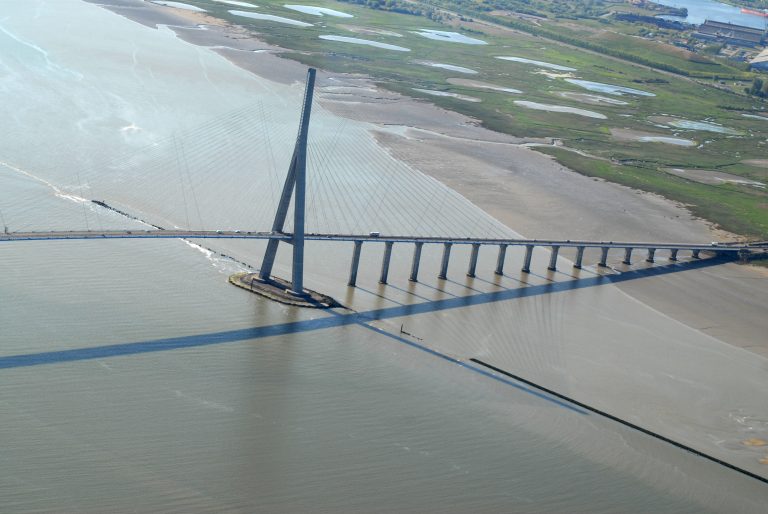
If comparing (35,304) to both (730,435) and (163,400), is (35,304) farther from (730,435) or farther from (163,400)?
(730,435)

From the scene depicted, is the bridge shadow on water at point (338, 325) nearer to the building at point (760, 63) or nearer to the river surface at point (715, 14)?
the building at point (760, 63)

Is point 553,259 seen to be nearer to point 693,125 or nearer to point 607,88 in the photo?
point 693,125

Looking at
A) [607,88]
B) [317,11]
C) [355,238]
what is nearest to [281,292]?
[355,238]

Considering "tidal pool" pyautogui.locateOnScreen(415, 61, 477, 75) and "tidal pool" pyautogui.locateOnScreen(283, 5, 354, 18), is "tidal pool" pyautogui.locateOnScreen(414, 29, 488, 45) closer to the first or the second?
"tidal pool" pyautogui.locateOnScreen(283, 5, 354, 18)

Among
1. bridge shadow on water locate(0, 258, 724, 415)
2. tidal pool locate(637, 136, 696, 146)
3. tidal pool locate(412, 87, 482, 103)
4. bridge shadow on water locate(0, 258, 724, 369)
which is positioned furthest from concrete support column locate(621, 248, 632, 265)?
tidal pool locate(412, 87, 482, 103)

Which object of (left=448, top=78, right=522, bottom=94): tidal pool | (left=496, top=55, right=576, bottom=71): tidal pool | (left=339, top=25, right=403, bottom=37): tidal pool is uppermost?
(left=339, top=25, right=403, bottom=37): tidal pool

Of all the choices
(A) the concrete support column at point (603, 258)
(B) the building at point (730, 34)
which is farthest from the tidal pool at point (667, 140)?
(B) the building at point (730, 34)
